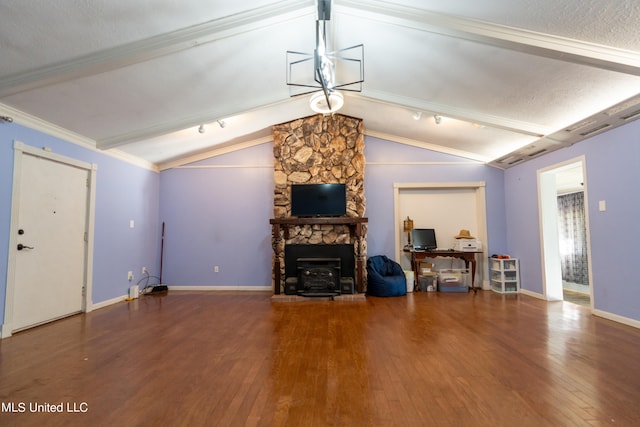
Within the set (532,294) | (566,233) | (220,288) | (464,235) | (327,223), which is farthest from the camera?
(566,233)

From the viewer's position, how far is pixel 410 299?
15.9 ft

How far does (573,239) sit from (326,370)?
7.46 meters

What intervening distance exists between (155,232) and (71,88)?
3218 millimetres

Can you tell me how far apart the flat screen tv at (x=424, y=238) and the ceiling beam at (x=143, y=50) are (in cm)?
410

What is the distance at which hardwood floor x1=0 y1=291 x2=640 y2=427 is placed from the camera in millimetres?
1694

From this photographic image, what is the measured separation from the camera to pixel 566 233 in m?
7.20

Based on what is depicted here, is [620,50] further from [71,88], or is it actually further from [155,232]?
[155,232]

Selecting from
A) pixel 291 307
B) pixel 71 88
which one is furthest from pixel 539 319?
pixel 71 88

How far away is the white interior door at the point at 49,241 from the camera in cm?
331

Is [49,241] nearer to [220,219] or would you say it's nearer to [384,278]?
[220,219]

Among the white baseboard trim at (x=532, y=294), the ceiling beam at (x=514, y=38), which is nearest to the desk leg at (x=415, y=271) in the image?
the white baseboard trim at (x=532, y=294)

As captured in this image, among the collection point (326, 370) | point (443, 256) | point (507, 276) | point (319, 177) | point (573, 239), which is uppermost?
point (319, 177)

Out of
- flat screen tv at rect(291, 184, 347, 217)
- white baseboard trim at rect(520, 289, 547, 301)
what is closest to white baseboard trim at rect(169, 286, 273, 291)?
flat screen tv at rect(291, 184, 347, 217)

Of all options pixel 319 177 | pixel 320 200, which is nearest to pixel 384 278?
pixel 320 200
